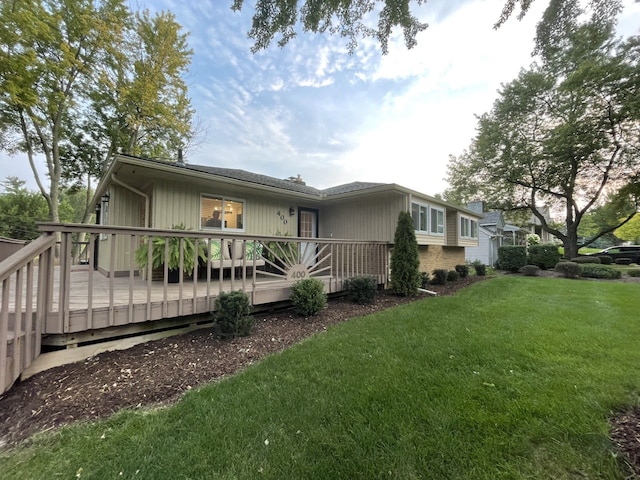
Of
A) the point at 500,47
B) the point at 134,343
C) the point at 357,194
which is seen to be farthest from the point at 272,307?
the point at 500,47

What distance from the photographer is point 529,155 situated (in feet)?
55.5

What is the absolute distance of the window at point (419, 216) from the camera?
9.10 m

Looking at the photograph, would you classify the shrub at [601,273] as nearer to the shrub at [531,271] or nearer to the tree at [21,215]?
the shrub at [531,271]

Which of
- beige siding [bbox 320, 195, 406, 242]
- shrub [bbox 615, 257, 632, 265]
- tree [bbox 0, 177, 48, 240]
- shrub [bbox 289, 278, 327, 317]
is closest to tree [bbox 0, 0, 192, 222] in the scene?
tree [bbox 0, 177, 48, 240]

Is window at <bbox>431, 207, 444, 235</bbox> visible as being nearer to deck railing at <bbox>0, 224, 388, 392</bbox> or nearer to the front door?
the front door

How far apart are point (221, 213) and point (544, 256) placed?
18.9 meters

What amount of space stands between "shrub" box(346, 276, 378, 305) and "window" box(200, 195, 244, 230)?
350 centimetres

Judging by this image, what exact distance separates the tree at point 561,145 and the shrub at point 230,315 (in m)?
15.6

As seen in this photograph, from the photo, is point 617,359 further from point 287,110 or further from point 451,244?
point 287,110

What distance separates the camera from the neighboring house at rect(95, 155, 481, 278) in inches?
248

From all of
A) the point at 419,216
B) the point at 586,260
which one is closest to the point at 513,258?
the point at 586,260

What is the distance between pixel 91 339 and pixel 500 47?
6920 millimetres

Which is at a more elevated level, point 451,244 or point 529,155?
point 529,155

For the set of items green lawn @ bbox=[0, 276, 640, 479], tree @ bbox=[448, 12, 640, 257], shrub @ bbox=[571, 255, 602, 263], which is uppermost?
tree @ bbox=[448, 12, 640, 257]
